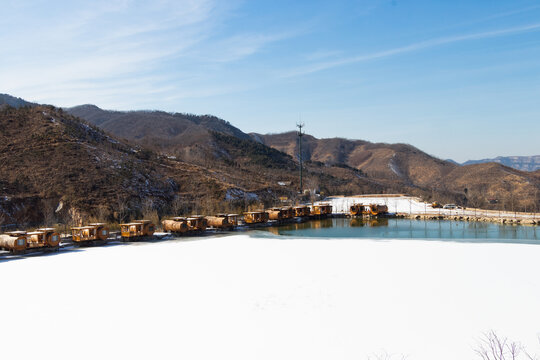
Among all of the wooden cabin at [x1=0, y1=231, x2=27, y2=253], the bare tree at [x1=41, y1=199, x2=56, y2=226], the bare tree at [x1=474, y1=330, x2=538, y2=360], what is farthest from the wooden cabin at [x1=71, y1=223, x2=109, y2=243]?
the bare tree at [x1=474, y1=330, x2=538, y2=360]

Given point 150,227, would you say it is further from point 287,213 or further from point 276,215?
point 287,213

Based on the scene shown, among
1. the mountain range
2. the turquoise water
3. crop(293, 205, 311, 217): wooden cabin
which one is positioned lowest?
the turquoise water

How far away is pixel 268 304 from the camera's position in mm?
12508

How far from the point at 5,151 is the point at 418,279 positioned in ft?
131

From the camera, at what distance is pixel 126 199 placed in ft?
119

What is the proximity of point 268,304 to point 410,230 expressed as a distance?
21545mm

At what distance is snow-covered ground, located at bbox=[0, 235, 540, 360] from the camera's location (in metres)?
9.78

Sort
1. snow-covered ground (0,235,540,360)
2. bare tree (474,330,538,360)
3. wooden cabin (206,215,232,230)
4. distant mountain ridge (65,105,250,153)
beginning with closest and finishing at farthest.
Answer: bare tree (474,330,538,360) < snow-covered ground (0,235,540,360) < wooden cabin (206,215,232,230) < distant mountain ridge (65,105,250,153)

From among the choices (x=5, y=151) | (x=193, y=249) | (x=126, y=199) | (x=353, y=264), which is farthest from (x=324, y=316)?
(x=5, y=151)

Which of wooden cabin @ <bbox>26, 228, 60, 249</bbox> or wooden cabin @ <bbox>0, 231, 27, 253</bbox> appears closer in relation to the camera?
wooden cabin @ <bbox>0, 231, 27, 253</bbox>

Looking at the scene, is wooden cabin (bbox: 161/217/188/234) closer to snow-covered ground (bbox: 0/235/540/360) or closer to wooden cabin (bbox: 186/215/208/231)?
wooden cabin (bbox: 186/215/208/231)

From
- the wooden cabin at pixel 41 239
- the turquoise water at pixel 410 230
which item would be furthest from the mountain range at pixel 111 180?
the turquoise water at pixel 410 230

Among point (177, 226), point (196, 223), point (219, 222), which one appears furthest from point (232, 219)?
point (177, 226)

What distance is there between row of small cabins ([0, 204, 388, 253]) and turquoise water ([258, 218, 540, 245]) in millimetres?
1498
